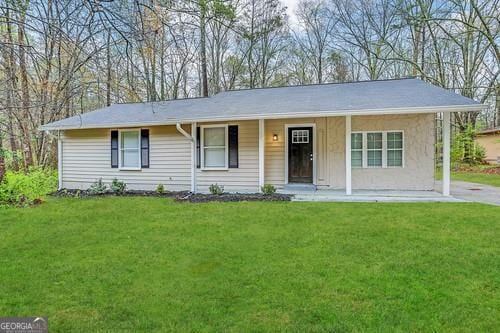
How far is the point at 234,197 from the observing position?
8.72m

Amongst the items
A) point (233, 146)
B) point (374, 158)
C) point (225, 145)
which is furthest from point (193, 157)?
point (374, 158)

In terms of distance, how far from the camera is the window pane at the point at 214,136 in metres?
10.2

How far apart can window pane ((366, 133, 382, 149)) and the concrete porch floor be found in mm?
1290

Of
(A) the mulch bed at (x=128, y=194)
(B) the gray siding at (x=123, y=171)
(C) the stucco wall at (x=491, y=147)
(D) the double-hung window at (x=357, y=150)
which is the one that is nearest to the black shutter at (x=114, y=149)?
(B) the gray siding at (x=123, y=171)

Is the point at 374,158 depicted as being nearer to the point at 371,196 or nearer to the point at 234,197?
the point at 371,196

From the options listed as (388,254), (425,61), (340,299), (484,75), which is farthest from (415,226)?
(484,75)

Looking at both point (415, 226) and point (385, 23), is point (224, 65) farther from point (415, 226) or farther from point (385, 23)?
point (415, 226)

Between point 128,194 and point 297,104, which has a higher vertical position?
point 297,104

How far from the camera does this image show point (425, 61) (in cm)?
2070

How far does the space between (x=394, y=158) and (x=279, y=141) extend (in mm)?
3255

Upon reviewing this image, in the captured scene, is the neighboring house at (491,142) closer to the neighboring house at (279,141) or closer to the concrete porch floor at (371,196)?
the neighboring house at (279,141)

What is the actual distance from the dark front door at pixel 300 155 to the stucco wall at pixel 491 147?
1692 centimetres

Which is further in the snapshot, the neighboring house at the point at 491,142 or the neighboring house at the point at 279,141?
the neighboring house at the point at 491,142

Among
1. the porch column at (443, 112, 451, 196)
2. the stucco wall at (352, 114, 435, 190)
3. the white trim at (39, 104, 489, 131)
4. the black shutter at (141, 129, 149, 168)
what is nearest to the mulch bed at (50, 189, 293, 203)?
the black shutter at (141, 129, 149, 168)
